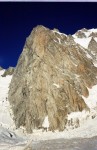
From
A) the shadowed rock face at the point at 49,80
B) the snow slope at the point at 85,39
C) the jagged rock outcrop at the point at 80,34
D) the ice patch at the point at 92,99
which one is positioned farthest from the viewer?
the jagged rock outcrop at the point at 80,34

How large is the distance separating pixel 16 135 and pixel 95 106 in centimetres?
1681

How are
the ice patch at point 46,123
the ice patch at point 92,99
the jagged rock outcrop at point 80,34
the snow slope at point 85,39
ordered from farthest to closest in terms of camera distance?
the jagged rock outcrop at point 80,34, the snow slope at point 85,39, the ice patch at point 92,99, the ice patch at point 46,123

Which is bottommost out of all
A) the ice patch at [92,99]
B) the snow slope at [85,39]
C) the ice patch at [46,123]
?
the ice patch at [46,123]

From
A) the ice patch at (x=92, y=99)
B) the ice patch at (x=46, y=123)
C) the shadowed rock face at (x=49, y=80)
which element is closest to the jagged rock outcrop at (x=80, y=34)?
the shadowed rock face at (x=49, y=80)

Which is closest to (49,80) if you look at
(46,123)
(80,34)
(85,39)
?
(46,123)

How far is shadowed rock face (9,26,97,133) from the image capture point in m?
78.9

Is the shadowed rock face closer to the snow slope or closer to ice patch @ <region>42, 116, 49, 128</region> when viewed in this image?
ice patch @ <region>42, 116, 49, 128</region>

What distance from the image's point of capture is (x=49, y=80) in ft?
271

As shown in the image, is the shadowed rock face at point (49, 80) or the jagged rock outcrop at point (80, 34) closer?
the shadowed rock face at point (49, 80)

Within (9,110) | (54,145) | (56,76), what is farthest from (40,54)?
(54,145)

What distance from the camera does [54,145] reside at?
61.2 metres

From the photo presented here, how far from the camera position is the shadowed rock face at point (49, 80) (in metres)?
78.9

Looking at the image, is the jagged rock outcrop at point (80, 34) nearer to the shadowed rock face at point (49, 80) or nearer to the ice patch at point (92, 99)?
the shadowed rock face at point (49, 80)

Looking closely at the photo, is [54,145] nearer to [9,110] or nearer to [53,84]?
[53,84]
